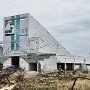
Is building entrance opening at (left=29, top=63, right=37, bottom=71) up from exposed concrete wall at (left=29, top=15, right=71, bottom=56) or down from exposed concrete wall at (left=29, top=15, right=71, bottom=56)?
down

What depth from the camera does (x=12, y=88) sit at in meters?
12.0

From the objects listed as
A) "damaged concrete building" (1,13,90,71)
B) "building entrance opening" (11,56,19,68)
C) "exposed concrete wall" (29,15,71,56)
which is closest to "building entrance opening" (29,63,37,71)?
"damaged concrete building" (1,13,90,71)

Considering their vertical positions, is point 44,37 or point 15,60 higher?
point 44,37

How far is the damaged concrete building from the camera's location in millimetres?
67250

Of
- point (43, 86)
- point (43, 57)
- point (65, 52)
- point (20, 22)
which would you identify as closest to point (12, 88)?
point (43, 86)

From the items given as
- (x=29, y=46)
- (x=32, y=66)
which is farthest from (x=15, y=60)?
(x=32, y=66)

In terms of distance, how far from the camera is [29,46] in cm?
6988

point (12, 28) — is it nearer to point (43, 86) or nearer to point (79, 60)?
point (79, 60)

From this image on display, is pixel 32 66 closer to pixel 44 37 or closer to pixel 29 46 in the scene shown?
pixel 29 46

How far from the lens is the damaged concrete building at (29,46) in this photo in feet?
221

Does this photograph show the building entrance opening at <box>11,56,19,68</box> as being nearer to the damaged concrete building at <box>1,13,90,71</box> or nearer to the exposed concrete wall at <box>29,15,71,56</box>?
the damaged concrete building at <box>1,13,90,71</box>

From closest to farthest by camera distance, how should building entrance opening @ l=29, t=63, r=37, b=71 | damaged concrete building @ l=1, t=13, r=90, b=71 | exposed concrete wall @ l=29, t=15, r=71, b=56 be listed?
1. building entrance opening @ l=29, t=63, r=37, b=71
2. damaged concrete building @ l=1, t=13, r=90, b=71
3. exposed concrete wall @ l=29, t=15, r=71, b=56

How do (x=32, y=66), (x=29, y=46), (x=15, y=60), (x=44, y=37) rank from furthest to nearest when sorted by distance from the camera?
(x=44, y=37) → (x=15, y=60) → (x=29, y=46) → (x=32, y=66)

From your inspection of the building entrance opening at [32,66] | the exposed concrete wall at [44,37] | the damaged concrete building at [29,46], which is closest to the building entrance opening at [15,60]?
the damaged concrete building at [29,46]
